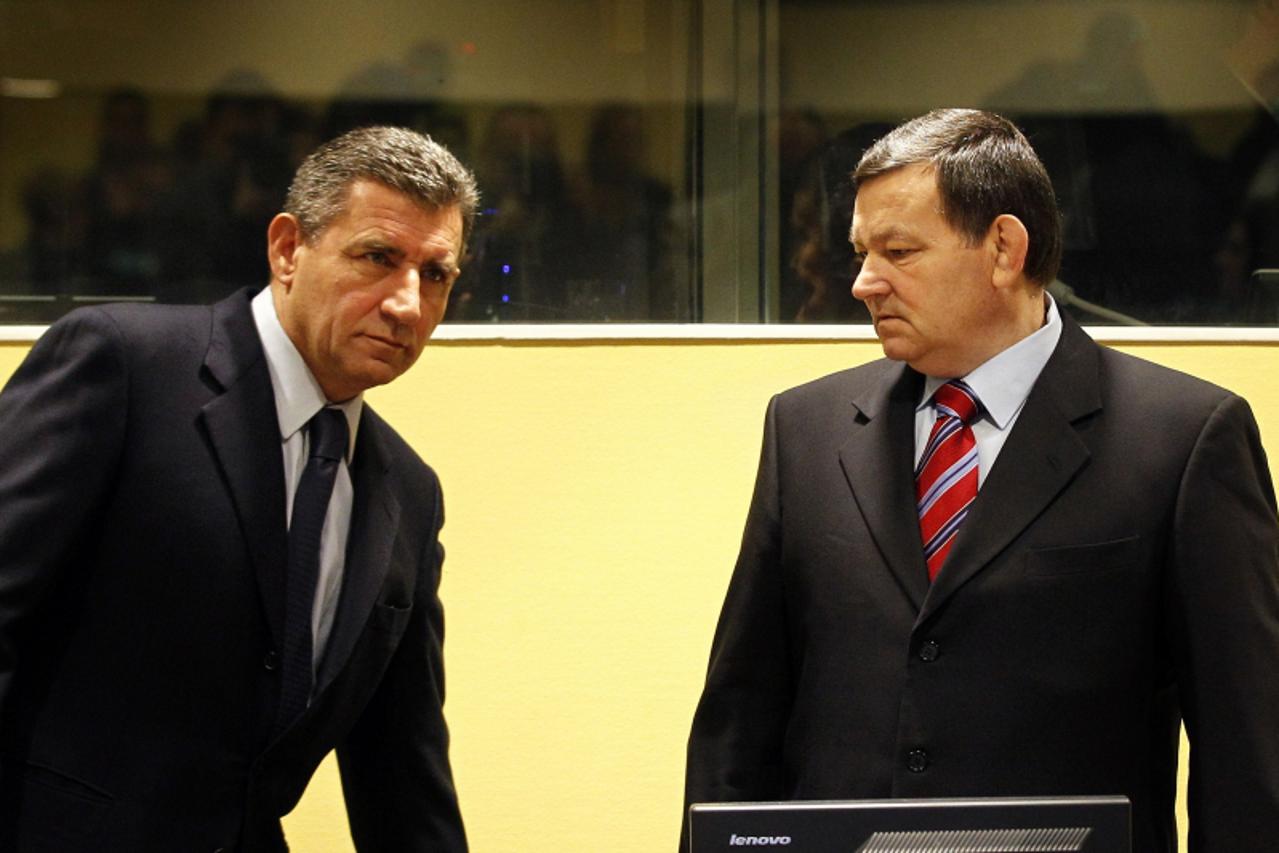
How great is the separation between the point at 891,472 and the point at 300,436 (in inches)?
30.3

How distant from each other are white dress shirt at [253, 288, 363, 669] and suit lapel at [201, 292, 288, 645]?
0.07ft

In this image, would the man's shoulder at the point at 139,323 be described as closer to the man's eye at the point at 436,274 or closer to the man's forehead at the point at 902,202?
the man's eye at the point at 436,274

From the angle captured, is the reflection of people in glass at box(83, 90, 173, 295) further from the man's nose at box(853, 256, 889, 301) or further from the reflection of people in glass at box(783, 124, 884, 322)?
the man's nose at box(853, 256, 889, 301)

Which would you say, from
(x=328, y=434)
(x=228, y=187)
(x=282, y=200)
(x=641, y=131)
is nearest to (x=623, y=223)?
(x=641, y=131)

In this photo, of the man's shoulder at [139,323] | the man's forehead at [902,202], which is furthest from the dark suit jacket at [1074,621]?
the man's shoulder at [139,323]

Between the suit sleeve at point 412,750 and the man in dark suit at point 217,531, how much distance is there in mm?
75

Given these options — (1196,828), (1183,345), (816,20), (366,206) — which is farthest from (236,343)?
(1183,345)

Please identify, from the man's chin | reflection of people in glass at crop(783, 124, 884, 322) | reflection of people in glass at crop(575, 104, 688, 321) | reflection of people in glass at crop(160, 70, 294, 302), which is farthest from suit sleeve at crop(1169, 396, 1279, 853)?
reflection of people in glass at crop(160, 70, 294, 302)

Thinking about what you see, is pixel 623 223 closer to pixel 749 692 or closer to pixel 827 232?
pixel 827 232

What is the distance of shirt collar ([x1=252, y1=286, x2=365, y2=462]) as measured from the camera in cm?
209

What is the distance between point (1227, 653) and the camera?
73.2 inches

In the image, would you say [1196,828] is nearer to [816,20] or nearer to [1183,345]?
[1183,345]

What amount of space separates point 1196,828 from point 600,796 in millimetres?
1294

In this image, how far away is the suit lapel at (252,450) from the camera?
6.56 feet
